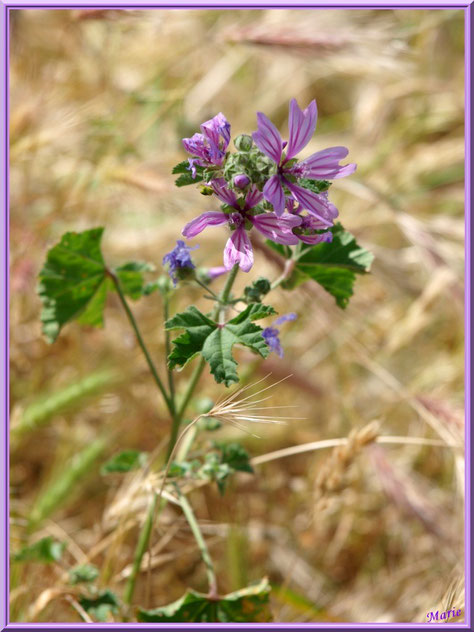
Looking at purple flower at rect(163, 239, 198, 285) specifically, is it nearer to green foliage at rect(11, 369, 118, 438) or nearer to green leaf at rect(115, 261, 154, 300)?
green leaf at rect(115, 261, 154, 300)

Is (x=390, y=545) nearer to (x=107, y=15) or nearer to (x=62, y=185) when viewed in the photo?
(x=62, y=185)

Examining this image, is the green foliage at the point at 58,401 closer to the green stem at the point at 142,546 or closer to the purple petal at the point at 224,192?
the green stem at the point at 142,546

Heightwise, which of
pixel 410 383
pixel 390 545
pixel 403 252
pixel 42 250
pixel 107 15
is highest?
pixel 107 15

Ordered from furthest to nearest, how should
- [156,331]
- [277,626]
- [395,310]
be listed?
[395,310], [156,331], [277,626]

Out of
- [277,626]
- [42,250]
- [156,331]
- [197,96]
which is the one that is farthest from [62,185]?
[277,626]

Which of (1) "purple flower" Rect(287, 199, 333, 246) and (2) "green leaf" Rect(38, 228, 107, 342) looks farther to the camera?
A: (2) "green leaf" Rect(38, 228, 107, 342)

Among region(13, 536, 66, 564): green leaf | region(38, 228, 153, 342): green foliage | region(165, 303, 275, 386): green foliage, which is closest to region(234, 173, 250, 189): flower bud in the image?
region(165, 303, 275, 386): green foliage

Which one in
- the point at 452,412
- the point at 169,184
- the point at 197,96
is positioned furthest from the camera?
the point at 197,96
